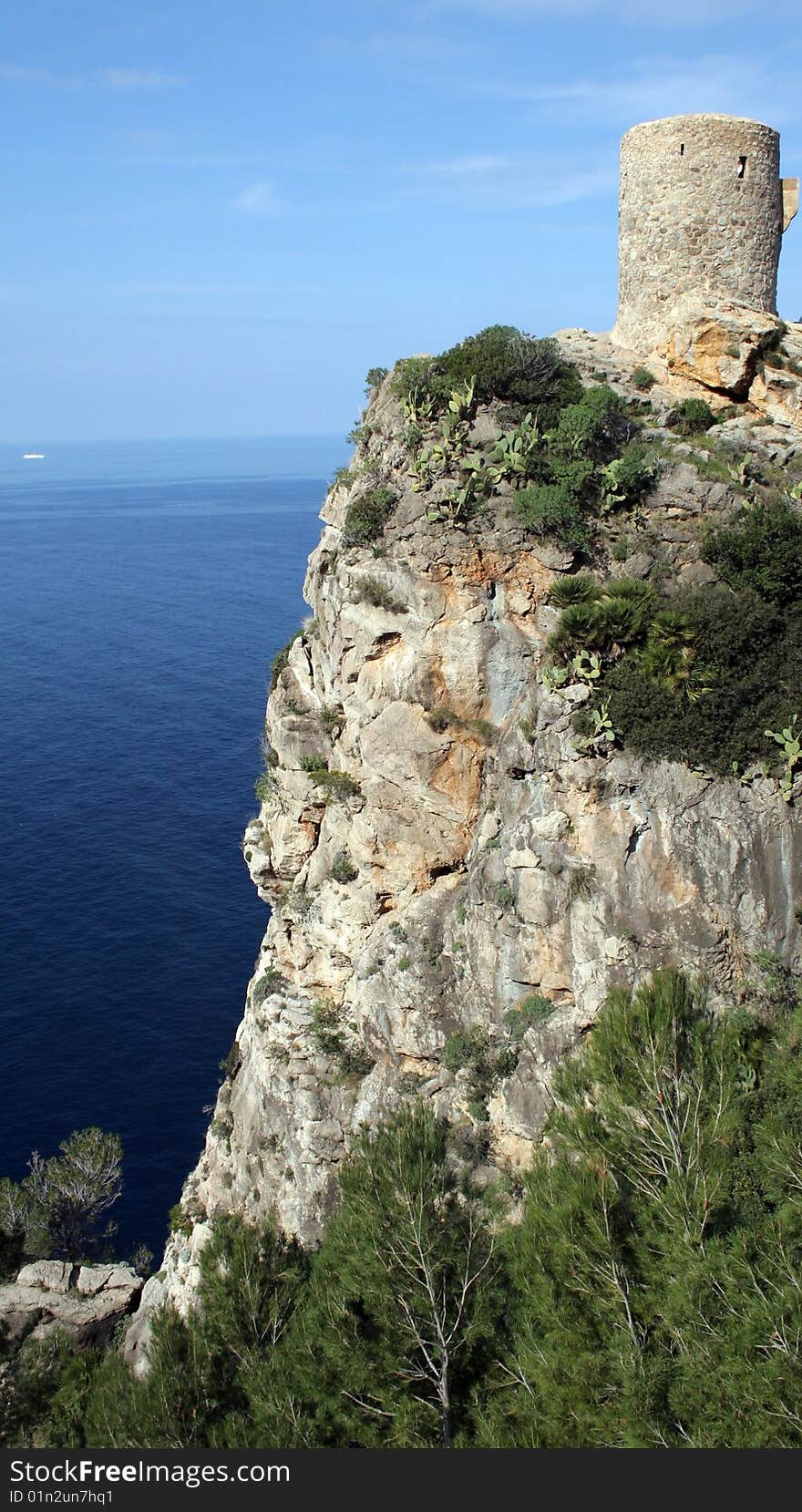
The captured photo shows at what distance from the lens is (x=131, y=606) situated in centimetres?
11231

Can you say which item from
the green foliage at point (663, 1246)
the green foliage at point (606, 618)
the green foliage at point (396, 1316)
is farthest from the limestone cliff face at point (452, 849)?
the green foliage at point (396, 1316)

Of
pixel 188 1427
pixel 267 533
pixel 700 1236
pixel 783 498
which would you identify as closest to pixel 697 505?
pixel 783 498

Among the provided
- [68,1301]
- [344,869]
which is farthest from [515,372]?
[68,1301]

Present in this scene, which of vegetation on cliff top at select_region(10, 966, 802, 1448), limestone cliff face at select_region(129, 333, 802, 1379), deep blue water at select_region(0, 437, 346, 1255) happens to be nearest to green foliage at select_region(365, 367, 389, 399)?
limestone cliff face at select_region(129, 333, 802, 1379)

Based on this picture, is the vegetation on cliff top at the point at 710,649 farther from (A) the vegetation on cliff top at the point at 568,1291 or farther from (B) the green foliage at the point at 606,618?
(A) the vegetation on cliff top at the point at 568,1291

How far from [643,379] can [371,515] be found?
7.05 meters

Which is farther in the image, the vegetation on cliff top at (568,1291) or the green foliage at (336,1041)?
the green foliage at (336,1041)

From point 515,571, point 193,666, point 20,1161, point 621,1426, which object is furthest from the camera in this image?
point 193,666

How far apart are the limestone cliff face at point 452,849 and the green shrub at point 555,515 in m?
0.29

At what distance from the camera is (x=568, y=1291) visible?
13.1 metres

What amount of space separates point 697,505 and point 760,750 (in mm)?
5525

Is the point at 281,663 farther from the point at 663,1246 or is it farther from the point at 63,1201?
the point at 63,1201

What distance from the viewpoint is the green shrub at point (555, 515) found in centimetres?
1917

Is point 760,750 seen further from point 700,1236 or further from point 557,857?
point 700,1236
